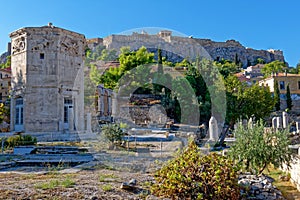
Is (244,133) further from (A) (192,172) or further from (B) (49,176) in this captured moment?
(B) (49,176)

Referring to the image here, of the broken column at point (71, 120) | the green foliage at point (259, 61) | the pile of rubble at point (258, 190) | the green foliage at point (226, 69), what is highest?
the green foliage at point (259, 61)

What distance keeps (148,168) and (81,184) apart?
2.56 meters

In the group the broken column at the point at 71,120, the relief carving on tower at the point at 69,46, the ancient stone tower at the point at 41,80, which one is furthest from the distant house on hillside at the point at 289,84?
the ancient stone tower at the point at 41,80

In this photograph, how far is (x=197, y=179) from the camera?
16.0 ft

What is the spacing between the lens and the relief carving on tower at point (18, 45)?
56.4 ft

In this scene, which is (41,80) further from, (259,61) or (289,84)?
(259,61)

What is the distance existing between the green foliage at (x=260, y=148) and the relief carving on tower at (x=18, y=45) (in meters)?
14.6

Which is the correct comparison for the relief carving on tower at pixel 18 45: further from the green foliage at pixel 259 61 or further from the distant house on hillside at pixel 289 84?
the green foliage at pixel 259 61

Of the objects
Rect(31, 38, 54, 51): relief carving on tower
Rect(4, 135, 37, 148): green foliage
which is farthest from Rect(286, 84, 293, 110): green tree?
Rect(4, 135, 37, 148): green foliage

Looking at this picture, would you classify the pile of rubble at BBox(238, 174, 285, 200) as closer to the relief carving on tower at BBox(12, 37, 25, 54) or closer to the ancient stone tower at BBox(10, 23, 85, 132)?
the ancient stone tower at BBox(10, 23, 85, 132)

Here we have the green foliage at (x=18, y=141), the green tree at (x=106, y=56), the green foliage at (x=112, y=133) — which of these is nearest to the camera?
the green foliage at (x=112, y=133)

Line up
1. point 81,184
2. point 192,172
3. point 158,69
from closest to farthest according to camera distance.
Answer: point 192,172
point 81,184
point 158,69

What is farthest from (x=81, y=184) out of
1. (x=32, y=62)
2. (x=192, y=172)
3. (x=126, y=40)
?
(x=126, y=40)

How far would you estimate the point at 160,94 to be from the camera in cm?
3319
